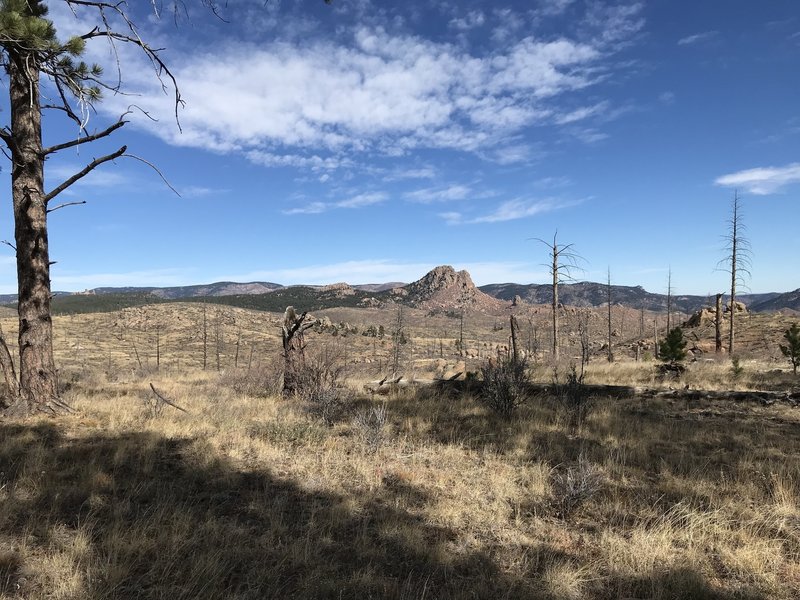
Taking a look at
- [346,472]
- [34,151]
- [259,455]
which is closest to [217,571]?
[346,472]

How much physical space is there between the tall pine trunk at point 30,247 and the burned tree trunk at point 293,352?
470 centimetres

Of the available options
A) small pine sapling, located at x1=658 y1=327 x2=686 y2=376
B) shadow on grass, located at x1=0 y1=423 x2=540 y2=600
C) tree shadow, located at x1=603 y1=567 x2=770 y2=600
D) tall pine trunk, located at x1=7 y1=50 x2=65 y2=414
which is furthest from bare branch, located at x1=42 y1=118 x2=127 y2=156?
small pine sapling, located at x1=658 y1=327 x2=686 y2=376

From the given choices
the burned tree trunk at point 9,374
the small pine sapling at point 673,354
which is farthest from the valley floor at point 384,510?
the small pine sapling at point 673,354

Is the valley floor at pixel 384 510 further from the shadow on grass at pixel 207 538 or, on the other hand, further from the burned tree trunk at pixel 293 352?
the burned tree trunk at pixel 293 352

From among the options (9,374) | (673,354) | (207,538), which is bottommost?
(673,354)

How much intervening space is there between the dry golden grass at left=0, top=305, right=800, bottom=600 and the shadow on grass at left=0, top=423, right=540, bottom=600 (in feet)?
0.06

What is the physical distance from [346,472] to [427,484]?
107 cm

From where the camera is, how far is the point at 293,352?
11.5m

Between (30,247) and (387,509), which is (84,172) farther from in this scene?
(387,509)

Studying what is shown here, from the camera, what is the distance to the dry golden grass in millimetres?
3281

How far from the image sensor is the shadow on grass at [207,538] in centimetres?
315

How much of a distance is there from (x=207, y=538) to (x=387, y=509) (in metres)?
1.75

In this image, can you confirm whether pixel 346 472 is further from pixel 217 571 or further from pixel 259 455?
pixel 217 571

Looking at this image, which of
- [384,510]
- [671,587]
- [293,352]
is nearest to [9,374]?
[293,352]
